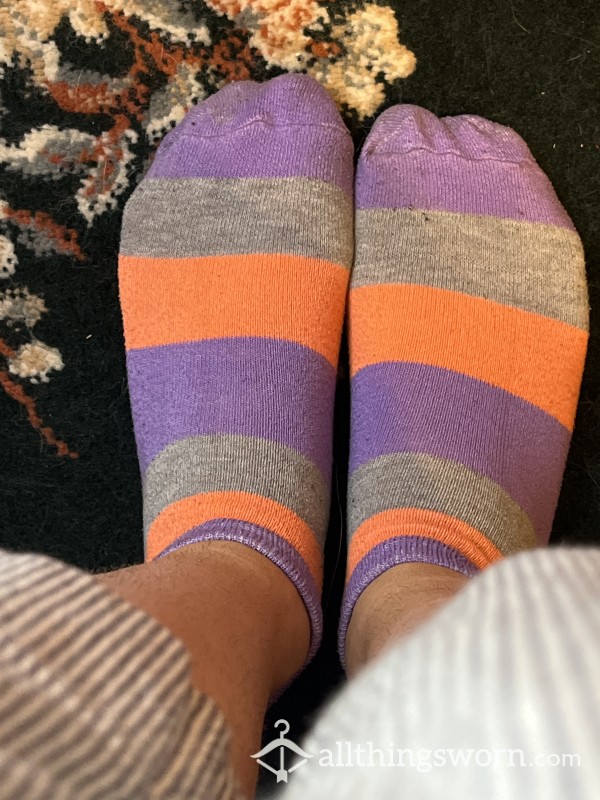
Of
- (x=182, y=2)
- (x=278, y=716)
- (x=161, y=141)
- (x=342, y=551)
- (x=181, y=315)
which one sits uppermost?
(x=182, y=2)

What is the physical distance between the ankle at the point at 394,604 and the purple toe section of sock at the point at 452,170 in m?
0.42

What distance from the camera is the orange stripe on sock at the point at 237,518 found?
0.70 m

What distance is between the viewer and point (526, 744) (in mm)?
Result: 269

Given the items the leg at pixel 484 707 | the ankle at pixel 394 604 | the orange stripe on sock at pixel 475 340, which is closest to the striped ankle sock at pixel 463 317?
the orange stripe on sock at pixel 475 340

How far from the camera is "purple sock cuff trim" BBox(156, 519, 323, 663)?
0.66 meters

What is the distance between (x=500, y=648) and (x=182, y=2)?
732 mm

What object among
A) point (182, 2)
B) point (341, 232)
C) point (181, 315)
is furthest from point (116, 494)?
point (182, 2)

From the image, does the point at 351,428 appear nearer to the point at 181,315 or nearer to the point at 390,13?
the point at 181,315

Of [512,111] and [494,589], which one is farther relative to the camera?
[512,111]

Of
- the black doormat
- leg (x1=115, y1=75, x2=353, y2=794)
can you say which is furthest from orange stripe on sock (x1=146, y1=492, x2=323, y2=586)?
the black doormat

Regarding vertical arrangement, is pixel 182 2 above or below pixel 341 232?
above

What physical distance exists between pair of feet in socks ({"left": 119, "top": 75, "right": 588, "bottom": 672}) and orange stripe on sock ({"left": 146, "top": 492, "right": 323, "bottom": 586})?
43 mm

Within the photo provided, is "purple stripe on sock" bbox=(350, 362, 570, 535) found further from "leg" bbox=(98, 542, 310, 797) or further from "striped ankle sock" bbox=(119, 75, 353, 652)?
"leg" bbox=(98, 542, 310, 797)

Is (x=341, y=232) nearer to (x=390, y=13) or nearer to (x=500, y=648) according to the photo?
(x=390, y=13)
